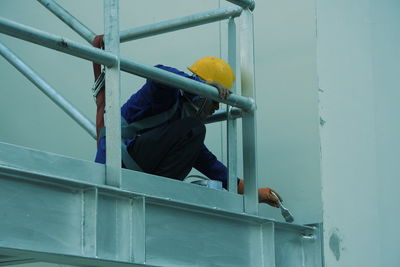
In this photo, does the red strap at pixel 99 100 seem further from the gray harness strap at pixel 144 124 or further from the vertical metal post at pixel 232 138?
the vertical metal post at pixel 232 138

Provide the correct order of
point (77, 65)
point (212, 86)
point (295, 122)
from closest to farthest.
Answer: point (212, 86) < point (295, 122) < point (77, 65)

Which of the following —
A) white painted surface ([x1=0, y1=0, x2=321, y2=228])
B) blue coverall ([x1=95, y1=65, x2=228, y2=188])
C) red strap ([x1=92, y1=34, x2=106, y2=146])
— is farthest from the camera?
white painted surface ([x1=0, y1=0, x2=321, y2=228])

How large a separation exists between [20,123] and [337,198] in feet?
10.4

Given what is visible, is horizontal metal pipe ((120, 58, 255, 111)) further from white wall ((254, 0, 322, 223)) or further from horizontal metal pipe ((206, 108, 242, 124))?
white wall ((254, 0, 322, 223))

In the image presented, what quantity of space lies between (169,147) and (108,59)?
3.48 ft

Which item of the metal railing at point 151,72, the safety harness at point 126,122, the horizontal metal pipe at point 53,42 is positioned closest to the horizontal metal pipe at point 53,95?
the metal railing at point 151,72

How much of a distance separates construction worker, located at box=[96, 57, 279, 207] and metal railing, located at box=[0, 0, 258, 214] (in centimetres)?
18

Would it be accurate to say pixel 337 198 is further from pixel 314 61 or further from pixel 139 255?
pixel 139 255

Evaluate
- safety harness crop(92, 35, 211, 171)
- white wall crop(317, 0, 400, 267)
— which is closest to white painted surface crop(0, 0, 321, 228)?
white wall crop(317, 0, 400, 267)

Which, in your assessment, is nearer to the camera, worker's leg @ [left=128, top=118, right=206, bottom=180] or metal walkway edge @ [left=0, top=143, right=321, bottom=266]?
metal walkway edge @ [left=0, top=143, right=321, bottom=266]

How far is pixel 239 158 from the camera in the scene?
695cm

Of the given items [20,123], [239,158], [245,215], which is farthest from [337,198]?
[20,123]

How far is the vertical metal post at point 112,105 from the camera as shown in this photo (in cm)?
439

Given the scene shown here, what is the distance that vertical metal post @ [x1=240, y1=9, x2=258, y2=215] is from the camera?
5.29 metres
